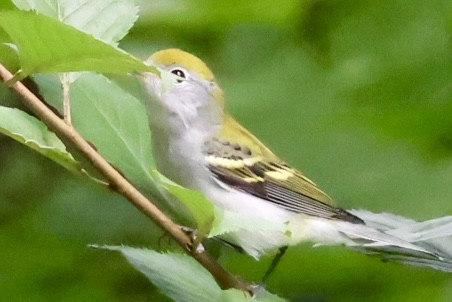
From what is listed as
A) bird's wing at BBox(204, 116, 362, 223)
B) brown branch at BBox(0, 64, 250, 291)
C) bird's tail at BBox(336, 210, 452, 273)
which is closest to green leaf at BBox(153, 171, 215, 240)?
brown branch at BBox(0, 64, 250, 291)

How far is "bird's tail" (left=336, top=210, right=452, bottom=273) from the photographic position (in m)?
0.94

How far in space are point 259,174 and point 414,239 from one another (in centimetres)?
78

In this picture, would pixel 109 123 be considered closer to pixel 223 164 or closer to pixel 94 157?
pixel 94 157

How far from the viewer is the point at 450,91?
1318 mm

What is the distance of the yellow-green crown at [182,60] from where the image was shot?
1411mm

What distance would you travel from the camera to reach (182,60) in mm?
1506

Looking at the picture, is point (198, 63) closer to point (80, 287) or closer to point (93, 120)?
point (80, 287)

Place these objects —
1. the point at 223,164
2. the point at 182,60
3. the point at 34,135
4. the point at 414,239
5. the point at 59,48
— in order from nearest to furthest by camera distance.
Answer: the point at 59,48 < the point at 34,135 < the point at 414,239 < the point at 182,60 < the point at 223,164

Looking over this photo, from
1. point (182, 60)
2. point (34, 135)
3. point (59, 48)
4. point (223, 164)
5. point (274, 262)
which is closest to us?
point (59, 48)

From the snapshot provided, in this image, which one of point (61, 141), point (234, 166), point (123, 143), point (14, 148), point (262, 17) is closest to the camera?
point (61, 141)

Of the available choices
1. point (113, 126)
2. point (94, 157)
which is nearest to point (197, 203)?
point (94, 157)

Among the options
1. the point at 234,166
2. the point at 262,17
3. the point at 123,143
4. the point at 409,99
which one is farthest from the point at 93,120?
the point at 234,166

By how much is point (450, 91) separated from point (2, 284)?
802mm

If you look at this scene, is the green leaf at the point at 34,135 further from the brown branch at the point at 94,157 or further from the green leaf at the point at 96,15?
the green leaf at the point at 96,15
